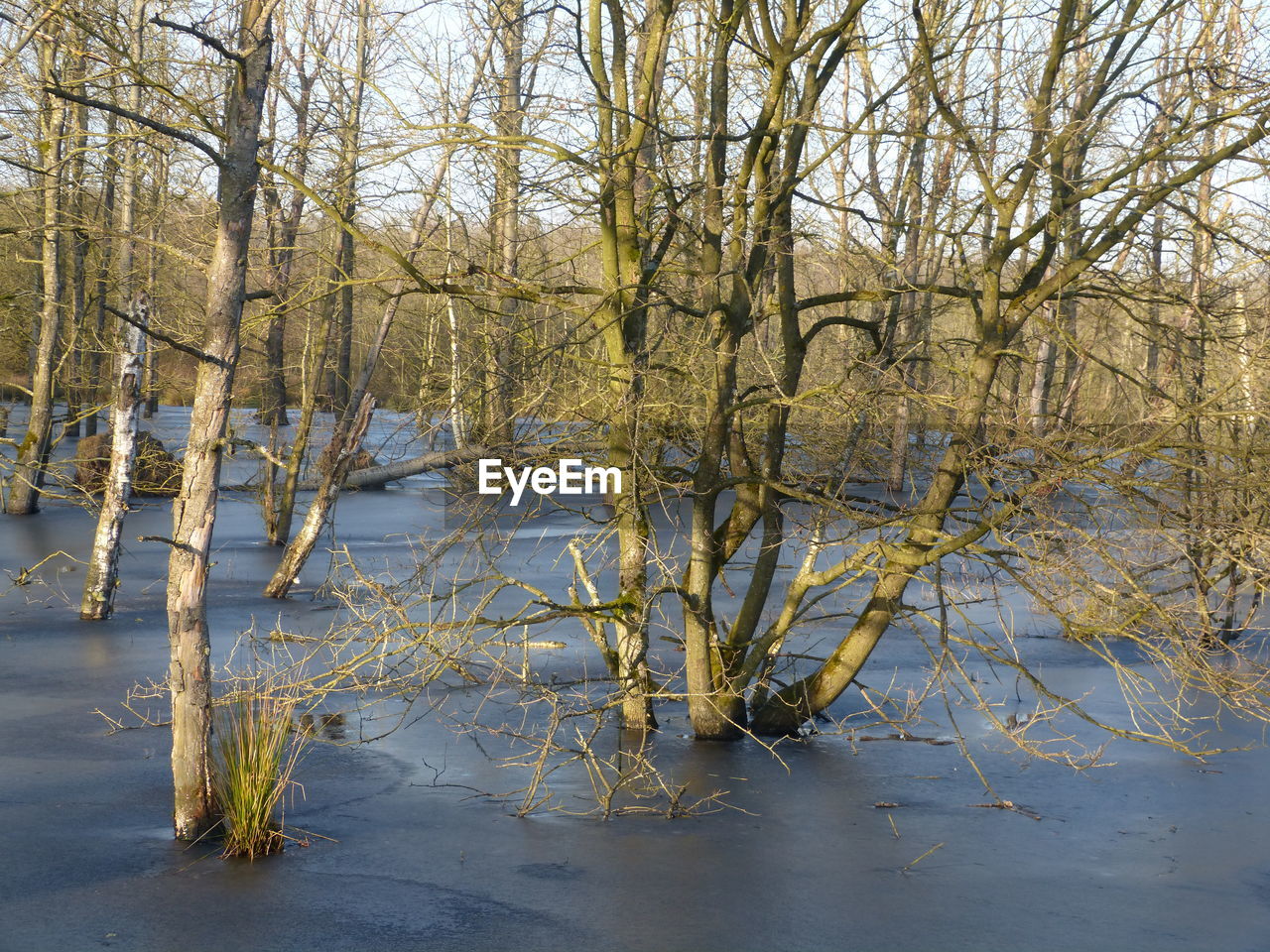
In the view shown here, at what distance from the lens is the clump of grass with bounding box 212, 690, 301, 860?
20.9 ft

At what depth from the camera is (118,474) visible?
12156 millimetres

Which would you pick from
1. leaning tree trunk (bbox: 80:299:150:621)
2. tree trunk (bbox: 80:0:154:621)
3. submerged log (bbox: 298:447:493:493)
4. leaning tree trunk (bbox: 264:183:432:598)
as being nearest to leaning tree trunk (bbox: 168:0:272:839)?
tree trunk (bbox: 80:0:154:621)

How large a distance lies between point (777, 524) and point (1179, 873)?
130 inches

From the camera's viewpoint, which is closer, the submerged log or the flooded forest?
the flooded forest

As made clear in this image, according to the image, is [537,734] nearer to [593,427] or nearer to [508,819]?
[508,819]

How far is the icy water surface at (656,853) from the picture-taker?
20.1ft

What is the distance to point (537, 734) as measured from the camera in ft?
29.7

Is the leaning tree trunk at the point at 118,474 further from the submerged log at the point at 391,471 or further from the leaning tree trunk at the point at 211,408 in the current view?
the leaning tree trunk at the point at 211,408

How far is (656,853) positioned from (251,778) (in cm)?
216

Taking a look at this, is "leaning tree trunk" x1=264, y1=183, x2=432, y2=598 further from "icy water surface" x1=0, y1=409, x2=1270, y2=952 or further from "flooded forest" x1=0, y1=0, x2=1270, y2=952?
"icy water surface" x1=0, y1=409, x2=1270, y2=952

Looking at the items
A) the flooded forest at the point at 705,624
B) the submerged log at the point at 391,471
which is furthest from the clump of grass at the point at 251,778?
the submerged log at the point at 391,471

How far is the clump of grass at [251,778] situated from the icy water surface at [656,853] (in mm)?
148

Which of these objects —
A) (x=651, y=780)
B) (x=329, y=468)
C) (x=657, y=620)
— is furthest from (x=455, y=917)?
(x=329, y=468)

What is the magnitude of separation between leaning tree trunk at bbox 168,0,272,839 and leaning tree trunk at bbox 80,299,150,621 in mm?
5088
